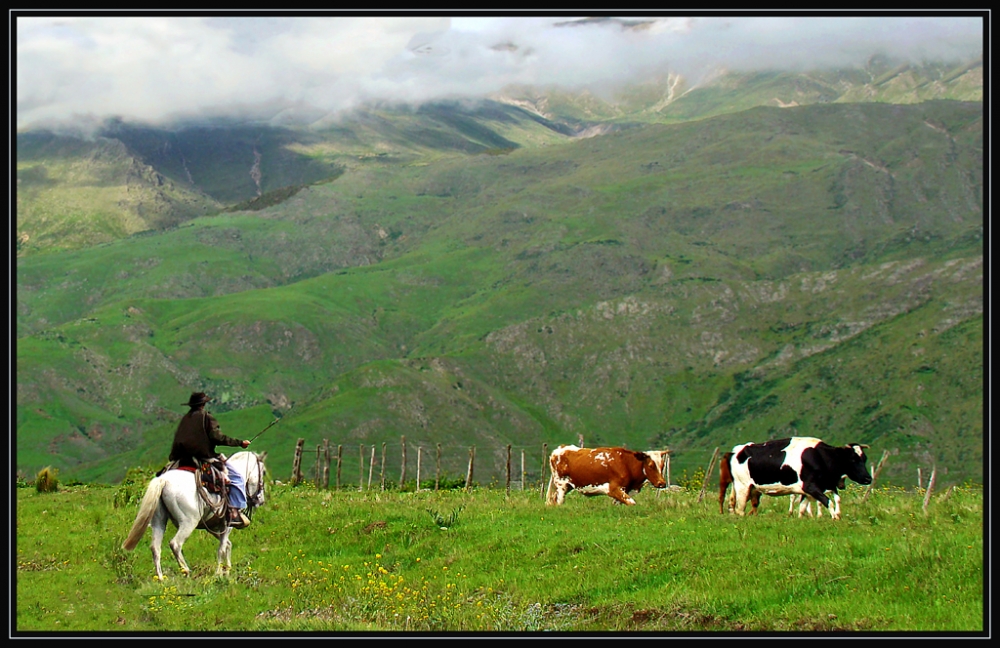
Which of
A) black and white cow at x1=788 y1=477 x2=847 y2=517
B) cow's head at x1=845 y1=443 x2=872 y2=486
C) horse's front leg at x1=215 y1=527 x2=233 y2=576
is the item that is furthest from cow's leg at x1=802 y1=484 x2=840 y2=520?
horse's front leg at x1=215 y1=527 x2=233 y2=576

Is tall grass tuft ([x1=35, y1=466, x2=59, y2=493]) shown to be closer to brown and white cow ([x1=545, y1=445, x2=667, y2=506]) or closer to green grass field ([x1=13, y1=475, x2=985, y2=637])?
green grass field ([x1=13, y1=475, x2=985, y2=637])

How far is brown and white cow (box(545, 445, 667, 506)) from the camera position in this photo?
31.9m

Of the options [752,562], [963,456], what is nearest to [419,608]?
[752,562]

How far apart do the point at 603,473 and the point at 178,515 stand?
13.5 meters

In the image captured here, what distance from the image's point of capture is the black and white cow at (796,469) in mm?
27781

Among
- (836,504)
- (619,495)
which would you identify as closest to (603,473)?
(619,495)

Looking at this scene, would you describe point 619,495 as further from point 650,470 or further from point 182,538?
point 182,538

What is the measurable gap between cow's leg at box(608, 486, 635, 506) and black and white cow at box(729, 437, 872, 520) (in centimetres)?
344

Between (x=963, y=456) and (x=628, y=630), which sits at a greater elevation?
(x=628, y=630)

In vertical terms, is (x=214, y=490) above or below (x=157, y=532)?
above

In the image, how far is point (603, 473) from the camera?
31.9 metres
